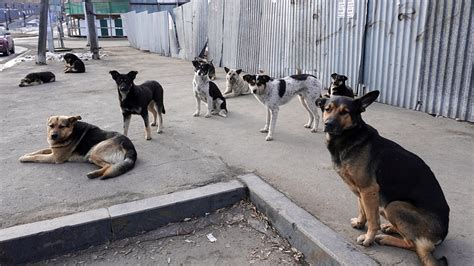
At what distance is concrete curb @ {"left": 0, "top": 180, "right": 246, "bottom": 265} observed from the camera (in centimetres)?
327

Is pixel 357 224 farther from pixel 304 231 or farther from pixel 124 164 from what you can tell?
pixel 124 164

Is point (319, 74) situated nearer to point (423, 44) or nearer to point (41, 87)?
point (423, 44)

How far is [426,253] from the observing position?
8.74 ft

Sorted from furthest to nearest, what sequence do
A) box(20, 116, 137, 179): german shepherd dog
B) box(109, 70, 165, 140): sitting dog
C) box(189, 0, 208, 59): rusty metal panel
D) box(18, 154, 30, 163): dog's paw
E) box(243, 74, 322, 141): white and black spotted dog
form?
box(189, 0, 208, 59): rusty metal panel
box(243, 74, 322, 141): white and black spotted dog
box(109, 70, 165, 140): sitting dog
box(18, 154, 30, 163): dog's paw
box(20, 116, 137, 179): german shepherd dog

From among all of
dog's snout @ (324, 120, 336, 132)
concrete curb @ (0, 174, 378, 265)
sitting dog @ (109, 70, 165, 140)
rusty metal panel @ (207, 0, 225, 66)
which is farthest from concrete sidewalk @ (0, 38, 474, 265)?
rusty metal panel @ (207, 0, 225, 66)

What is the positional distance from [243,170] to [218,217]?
936 millimetres

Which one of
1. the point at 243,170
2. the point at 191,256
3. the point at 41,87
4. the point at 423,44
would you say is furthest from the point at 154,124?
the point at 41,87

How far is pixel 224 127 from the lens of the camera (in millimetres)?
6742

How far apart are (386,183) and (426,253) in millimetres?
568

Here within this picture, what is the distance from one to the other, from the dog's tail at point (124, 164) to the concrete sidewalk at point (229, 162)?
12cm

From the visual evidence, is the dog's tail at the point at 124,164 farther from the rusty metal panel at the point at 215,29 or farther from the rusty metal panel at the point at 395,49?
the rusty metal panel at the point at 215,29

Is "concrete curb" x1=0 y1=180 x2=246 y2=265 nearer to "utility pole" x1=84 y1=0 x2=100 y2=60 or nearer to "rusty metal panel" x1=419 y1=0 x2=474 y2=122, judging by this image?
"rusty metal panel" x1=419 y1=0 x2=474 y2=122

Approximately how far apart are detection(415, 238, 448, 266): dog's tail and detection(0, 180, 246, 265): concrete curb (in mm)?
1967

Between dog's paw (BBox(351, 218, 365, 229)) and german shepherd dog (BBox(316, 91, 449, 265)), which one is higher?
german shepherd dog (BBox(316, 91, 449, 265))
